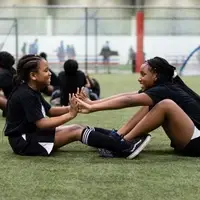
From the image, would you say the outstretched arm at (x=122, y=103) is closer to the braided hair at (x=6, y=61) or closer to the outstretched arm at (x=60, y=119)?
the outstretched arm at (x=60, y=119)

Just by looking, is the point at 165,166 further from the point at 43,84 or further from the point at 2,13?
the point at 2,13

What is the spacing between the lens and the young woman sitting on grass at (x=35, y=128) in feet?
13.7

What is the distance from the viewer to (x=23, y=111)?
4215 mm

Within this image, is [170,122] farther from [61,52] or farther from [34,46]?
[61,52]

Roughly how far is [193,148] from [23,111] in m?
1.44

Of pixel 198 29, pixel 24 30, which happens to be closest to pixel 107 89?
pixel 24 30

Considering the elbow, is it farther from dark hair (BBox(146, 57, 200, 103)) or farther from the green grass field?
the green grass field

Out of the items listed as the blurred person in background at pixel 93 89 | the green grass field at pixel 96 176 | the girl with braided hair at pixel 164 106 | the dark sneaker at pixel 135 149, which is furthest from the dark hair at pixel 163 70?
the blurred person in background at pixel 93 89

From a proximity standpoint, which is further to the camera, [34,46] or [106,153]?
[34,46]

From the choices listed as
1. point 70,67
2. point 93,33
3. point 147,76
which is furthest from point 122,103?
point 93,33

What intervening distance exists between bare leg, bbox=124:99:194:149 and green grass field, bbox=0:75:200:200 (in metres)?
0.20

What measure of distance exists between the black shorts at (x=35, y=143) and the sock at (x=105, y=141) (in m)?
0.32

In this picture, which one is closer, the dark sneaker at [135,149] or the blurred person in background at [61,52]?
the dark sneaker at [135,149]

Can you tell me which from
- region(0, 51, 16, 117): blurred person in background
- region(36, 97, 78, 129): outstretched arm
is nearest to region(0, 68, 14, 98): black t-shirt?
region(0, 51, 16, 117): blurred person in background
